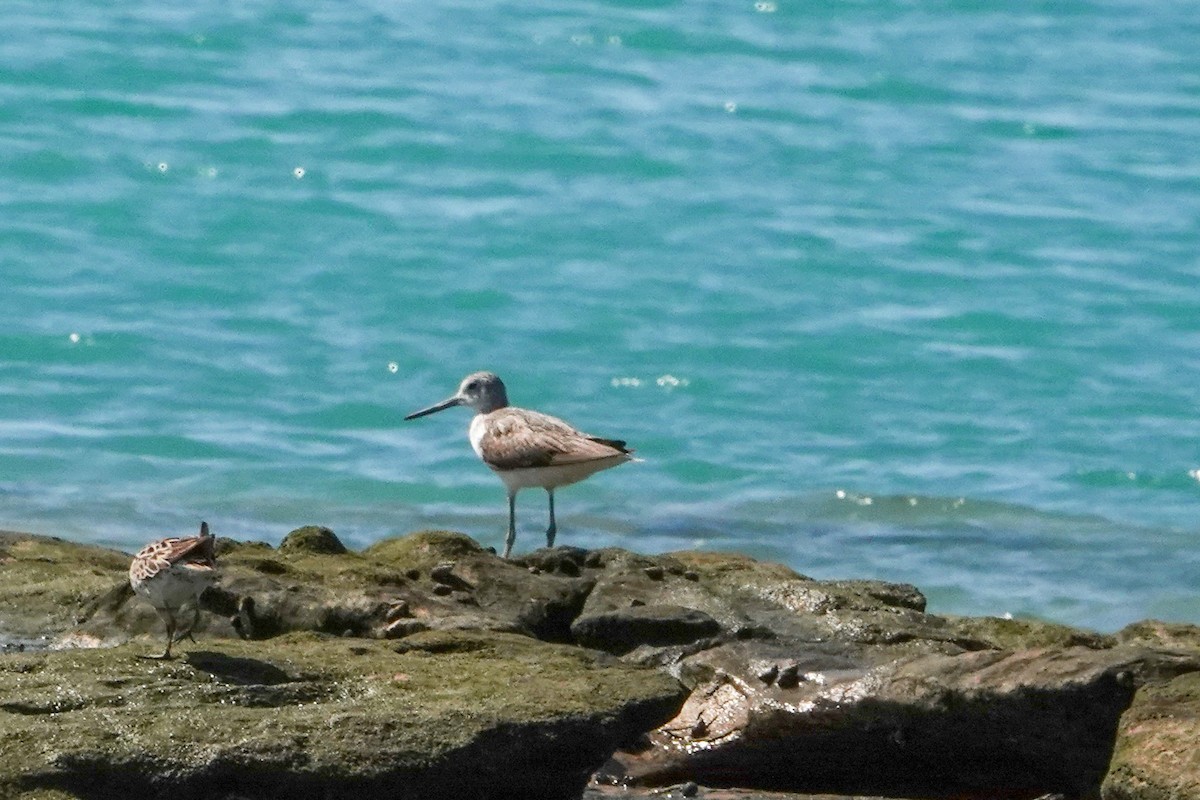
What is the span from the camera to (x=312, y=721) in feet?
20.5

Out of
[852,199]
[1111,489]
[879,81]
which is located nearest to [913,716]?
[1111,489]

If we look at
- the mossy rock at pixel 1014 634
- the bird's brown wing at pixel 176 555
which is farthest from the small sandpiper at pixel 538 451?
the bird's brown wing at pixel 176 555

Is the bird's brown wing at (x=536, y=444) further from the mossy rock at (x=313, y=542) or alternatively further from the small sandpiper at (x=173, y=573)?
the small sandpiper at (x=173, y=573)

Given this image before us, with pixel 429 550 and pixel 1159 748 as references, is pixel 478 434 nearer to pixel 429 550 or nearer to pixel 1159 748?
pixel 429 550

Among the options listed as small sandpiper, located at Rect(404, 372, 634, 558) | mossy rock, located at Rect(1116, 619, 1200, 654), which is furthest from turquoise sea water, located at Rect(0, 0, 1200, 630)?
mossy rock, located at Rect(1116, 619, 1200, 654)

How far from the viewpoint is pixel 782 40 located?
29.0m

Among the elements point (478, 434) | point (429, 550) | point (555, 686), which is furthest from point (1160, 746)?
point (478, 434)

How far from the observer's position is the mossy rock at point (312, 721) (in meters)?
5.97

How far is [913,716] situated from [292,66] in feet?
68.9

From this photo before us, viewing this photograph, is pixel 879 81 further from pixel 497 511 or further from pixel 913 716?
pixel 913 716

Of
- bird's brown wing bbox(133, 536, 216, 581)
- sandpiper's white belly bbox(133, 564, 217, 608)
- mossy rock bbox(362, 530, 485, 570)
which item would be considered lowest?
mossy rock bbox(362, 530, 485, 570)

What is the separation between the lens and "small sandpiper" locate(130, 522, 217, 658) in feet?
23.2

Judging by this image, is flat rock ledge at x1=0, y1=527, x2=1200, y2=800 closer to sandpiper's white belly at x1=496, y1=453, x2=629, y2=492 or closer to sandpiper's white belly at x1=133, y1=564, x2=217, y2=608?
sandpiper's white belly at x1=133, y1=564, x2=217, y2=608

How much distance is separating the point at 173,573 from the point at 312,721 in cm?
106
